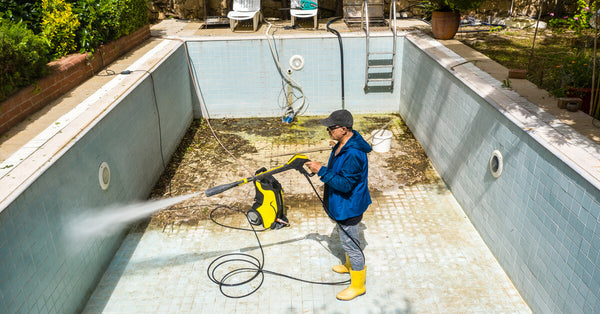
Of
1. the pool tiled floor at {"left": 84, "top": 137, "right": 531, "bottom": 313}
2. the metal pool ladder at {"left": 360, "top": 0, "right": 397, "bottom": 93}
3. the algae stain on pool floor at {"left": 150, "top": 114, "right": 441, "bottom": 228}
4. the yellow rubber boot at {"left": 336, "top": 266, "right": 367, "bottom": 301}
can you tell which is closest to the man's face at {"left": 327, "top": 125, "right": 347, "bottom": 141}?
the yellow rubber boot at {"left": 336, "top": 266, "right": 367, "bottom": 301}

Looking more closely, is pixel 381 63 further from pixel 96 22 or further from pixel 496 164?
pixel 96 22

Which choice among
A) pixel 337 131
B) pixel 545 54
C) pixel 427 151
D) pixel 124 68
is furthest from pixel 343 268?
pixel 545 54

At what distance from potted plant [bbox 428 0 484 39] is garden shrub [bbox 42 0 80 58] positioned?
608cm

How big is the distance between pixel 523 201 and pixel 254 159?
4115 mm

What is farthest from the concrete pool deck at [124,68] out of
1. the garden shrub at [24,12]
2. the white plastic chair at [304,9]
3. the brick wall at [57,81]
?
the garden shrub at [24,12]

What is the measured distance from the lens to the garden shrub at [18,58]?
5004mm

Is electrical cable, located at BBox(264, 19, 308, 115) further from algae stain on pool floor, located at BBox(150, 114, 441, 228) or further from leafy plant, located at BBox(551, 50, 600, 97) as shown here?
leafy plant, located at BBox(551, 50, 600, 97)

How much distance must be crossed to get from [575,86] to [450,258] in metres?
2.63

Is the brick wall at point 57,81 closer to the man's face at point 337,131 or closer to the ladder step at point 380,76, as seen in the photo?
the man's face at point 337,131

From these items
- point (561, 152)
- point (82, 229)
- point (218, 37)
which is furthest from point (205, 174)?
point (561, 152)

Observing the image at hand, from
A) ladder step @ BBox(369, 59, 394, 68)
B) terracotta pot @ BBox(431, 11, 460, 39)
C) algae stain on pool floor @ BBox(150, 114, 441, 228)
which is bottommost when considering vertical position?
algae stain on pool floor @ BBox(150, 114, 441, 228)

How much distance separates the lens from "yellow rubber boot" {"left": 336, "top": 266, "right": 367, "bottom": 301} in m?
4.30

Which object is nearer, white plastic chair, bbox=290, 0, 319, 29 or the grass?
the grass

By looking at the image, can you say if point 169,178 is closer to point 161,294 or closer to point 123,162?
point 123,162
